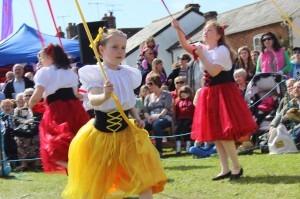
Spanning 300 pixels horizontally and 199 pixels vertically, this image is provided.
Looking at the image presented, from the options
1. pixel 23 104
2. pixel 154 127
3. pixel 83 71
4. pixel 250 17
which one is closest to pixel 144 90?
pixel 154 127

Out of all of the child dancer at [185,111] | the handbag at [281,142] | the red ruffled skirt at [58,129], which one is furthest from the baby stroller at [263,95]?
the red ruffled skirt at [58,129]

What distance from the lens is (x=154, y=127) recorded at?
995 cm

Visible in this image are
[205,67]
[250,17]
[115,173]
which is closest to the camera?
[115,173]

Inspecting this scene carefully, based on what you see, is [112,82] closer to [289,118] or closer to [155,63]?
[289,118]

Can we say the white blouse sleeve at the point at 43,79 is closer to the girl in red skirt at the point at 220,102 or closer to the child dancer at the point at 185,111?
the girl in red skirt at the point at 220,102

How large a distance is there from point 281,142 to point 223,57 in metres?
2.77

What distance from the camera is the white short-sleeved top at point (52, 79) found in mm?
6062

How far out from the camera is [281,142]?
802 cm

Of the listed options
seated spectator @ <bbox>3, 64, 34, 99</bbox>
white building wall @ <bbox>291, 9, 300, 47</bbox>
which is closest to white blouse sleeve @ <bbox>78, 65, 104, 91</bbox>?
seated spectator @ <bbox>3, 64, 34, 99</bbox>

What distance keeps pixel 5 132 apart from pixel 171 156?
3.01 metres

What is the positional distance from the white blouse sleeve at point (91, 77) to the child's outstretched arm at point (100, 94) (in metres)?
0.05

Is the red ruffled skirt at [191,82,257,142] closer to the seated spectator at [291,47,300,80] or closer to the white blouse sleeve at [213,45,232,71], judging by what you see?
the white blouse sleeve at [213,45,232,71]

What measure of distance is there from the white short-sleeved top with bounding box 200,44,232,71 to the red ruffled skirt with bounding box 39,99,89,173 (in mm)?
1665

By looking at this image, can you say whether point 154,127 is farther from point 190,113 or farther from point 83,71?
point 83,71
